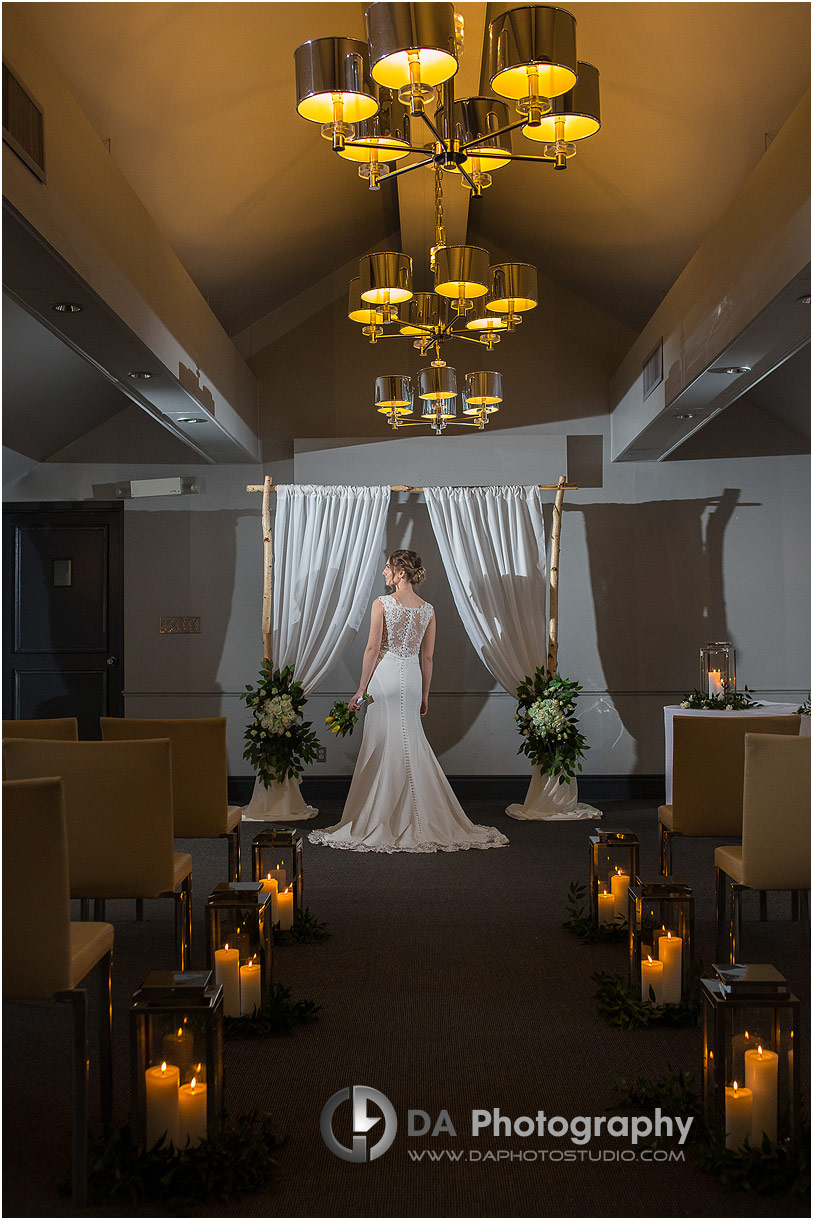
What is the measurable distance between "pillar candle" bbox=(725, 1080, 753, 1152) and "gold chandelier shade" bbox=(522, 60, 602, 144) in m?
2.68

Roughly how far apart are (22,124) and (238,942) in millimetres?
2765

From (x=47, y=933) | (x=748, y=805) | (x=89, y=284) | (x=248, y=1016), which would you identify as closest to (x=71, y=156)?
(x=89, y=284)

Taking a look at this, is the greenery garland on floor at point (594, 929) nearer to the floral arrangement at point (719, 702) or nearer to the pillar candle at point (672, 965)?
the pillar candle at point (672, 965)

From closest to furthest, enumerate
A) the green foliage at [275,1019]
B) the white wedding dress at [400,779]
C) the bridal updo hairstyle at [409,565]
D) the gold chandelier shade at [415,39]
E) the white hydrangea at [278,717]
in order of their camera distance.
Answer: the gold chandelier shade at [415,39] < the green foliage at [275,1019] < the white wedding dress at [400,779] < the bridal updo hairstyle at [409,565] < the white hydrangea at [278,717]

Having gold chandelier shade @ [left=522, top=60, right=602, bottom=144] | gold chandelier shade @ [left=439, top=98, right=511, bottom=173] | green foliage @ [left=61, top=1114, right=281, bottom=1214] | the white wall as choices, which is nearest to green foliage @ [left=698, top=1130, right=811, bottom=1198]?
green foliage @ [left=61, top=1114, right=281, bottom=1214]

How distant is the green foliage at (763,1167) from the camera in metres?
2.27

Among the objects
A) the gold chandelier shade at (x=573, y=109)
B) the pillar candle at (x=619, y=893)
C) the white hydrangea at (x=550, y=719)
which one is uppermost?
the gold chandelier shade at (x=573, y=109)

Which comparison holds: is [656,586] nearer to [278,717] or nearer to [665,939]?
[278,717]

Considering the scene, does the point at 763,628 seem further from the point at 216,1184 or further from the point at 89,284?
the point at 216,1184

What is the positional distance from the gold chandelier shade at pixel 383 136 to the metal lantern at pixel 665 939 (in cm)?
259

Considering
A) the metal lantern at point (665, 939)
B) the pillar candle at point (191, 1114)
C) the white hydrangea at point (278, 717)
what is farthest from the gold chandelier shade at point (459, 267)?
the white hydrangea at point (278, 717)

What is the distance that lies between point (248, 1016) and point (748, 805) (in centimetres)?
184

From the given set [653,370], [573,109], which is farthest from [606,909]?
[653,370]

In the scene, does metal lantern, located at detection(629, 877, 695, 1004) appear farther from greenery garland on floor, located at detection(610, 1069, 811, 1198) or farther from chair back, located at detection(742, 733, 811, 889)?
greenery garland on floor, located at detection(610, 1069, 811, 1198)
